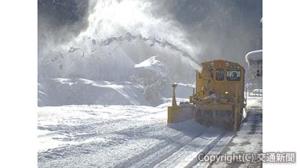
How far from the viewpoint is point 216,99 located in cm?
1100

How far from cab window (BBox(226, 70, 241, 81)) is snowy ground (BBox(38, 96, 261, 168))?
51.1 inches

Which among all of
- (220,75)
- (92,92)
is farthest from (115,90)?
(220,75)

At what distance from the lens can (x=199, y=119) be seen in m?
11.1

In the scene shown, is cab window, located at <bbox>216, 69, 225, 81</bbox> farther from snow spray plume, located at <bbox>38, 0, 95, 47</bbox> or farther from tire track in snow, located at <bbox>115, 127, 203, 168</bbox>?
snow spray plume, located at <bbox>38, 0, 95, 47</bbox>

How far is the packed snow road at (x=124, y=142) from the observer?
6469mm

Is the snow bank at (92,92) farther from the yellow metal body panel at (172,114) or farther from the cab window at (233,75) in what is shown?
the cab window at (233,75)

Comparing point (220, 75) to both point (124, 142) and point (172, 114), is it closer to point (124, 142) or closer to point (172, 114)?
point (172, 114)

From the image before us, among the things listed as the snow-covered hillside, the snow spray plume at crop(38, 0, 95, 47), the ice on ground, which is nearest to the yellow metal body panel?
the ice on ground

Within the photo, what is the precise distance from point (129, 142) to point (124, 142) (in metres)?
0.09

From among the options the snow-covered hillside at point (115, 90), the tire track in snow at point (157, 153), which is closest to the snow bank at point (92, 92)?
the snow-covered hillside at point (115, 90)

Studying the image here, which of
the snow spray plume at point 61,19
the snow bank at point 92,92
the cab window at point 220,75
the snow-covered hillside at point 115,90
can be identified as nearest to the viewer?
the snow spray plume at point 61,19

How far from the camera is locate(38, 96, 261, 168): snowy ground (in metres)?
6.48
